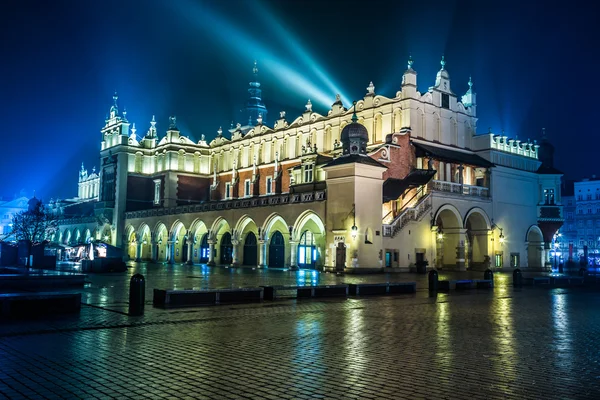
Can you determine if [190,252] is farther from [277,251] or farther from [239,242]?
[277,251]

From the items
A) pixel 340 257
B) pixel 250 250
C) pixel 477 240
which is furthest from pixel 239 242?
pixel 477 240

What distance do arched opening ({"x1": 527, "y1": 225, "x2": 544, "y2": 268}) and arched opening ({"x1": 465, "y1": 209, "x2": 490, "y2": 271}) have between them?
9039 mm

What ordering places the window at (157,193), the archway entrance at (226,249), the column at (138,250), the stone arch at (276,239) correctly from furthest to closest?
1. the window at (157,193)
2. the column at (138,250)
3. the archway entrance at (226,249)
4. the stone arch at (276,239)

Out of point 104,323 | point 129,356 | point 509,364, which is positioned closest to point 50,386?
point 129,356

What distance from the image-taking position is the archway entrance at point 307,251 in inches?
1866

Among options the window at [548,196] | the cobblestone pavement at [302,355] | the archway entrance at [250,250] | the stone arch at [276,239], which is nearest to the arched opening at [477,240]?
the window at [548,196]

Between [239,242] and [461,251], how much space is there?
20215mm

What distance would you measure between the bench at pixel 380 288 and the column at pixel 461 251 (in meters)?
25.0

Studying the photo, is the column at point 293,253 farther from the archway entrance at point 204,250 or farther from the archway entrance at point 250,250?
the archway entrance at point 204,250

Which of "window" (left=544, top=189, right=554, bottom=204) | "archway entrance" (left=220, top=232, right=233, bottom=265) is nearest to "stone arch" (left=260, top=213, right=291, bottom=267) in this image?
"archway entrance" (left=220, top=232, right=233, bottom=265)

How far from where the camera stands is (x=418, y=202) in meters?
45.7

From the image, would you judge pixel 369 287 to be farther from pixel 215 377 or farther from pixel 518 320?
pixel 215 377

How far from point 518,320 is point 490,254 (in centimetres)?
3902

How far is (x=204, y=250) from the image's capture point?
195 feet
